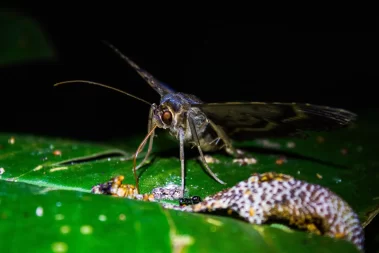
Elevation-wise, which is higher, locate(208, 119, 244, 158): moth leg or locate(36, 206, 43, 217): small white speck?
locate(36, 206, 43, 217): small white speck

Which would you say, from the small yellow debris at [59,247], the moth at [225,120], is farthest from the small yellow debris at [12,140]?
the small yellow debris at [59,247]

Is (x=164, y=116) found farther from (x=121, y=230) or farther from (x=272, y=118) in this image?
(x=121, y=230)

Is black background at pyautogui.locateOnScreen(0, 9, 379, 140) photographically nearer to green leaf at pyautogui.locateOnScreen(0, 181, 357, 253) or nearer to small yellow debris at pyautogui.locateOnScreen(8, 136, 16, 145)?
small yellow debris at pyautogui.locateOnScreen(8, 136, 16, 145)

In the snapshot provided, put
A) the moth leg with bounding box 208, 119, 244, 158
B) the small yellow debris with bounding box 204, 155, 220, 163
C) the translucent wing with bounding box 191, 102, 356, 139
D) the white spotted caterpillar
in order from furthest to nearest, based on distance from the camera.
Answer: the small yellow debris with bounding box 204, 155, 220, 163 < the moth leg with bounding box 208, 119, 244, 158 < the translucent wing with bounding box 191, 102, 356, 139 < the white spotted caterpillar

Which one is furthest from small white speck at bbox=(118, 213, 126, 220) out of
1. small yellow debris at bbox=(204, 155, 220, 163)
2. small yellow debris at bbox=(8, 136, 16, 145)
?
small yellow debris at bbox=(8, 136, 16, 145)

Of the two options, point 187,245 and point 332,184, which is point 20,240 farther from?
point 332,184

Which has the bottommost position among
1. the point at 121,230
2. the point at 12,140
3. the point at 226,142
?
the point at 12,140

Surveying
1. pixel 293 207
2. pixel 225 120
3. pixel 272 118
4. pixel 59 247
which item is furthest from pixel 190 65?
pixel 59 247
